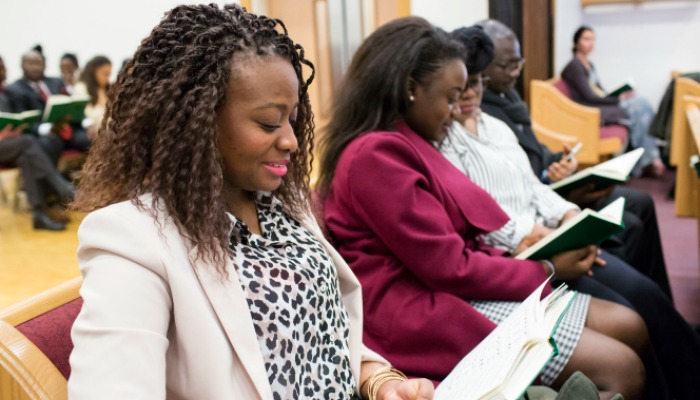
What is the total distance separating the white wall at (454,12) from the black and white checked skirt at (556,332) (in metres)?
3.78

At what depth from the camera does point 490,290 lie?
1779 millimetres

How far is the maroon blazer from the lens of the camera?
1678 millimetres

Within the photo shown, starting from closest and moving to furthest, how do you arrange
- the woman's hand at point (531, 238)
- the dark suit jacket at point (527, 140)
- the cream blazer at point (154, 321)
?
the cream blazer at point (154, 321) < the woman's hand at point (531, 238) < the dark suit jacket at point (527, 140)

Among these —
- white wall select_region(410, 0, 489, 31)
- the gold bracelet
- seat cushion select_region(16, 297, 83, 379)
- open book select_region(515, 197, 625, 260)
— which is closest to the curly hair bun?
open book select_region(515, 197, 625, 260)

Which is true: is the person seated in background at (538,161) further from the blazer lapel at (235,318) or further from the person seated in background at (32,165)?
the person seated in background at (32,165)

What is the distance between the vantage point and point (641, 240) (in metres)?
2.96

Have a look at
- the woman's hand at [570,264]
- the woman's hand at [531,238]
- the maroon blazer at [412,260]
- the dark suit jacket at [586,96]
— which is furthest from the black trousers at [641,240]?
the dark suit jacket at [586,96]

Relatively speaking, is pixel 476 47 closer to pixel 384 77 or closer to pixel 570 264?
pixel 384 77

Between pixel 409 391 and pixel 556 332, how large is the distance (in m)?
0.72

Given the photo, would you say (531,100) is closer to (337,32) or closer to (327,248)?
(337,32)

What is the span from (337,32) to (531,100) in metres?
2.20

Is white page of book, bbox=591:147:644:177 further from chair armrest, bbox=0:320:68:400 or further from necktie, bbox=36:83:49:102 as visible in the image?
necktie, bbox=36:83:49:102

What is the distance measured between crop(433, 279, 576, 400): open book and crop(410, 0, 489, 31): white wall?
14.3 feet

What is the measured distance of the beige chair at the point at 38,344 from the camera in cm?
97
